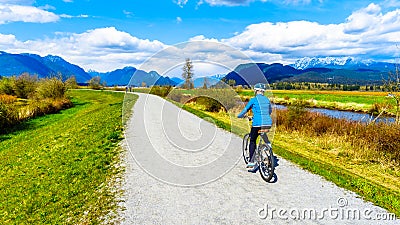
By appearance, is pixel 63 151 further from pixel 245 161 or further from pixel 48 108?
pixel 48 108

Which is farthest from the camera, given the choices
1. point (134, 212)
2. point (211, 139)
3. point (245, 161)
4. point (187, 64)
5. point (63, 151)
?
point (211, 139)

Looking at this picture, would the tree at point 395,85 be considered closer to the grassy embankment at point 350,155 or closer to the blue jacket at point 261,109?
the grassy embankment at point 350,155

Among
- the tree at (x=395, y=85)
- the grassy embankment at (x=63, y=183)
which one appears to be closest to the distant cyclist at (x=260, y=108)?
the grassy embankment at (x=63, y=183)

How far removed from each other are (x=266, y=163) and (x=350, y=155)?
6.68 meters

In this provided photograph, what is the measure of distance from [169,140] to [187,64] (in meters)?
4.30

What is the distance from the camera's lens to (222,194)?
7.12 metres

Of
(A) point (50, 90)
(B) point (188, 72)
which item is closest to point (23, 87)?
(A) point (50, 90)

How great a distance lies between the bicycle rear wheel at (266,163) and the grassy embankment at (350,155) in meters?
1.88

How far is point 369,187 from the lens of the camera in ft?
26.0

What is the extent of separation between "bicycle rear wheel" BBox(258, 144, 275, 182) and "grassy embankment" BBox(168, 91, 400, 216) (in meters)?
1.88

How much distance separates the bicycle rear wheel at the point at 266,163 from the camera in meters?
7.79

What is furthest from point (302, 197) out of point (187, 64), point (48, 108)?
point (48, 108)

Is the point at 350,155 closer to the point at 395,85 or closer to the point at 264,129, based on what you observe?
the point at 395,85

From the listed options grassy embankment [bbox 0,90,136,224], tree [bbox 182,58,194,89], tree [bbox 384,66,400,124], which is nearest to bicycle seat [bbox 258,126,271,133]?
tree [bbox 182,58,194,89]
